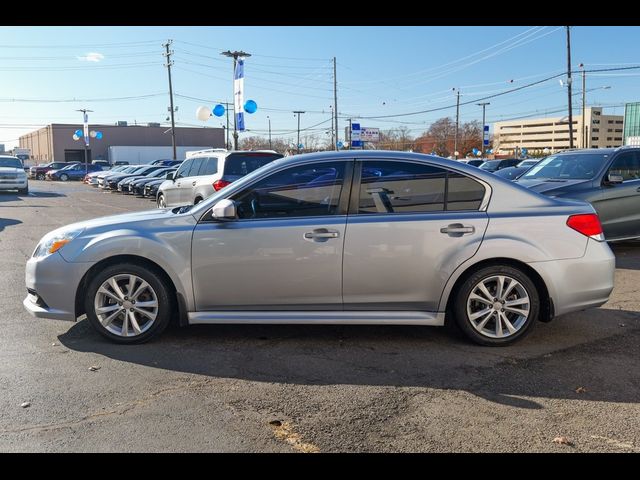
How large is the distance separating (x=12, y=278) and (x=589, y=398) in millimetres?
7116

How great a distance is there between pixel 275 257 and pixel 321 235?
0.43 meters

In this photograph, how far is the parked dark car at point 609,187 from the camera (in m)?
8.88

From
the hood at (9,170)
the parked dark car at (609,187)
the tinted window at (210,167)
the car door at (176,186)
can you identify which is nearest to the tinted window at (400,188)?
the parked dark car at (609,187)

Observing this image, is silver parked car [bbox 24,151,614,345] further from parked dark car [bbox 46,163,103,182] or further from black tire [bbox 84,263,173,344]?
parked dark car [bbox 46,163,103,182]

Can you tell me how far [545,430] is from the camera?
332cm

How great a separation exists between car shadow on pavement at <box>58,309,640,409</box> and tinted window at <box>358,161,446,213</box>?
1217 millimetres

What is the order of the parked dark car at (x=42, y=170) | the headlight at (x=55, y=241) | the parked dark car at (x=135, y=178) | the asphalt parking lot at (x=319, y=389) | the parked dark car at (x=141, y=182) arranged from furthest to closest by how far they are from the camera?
the parked dark car at (x=42, y=170)
the parked dark car at (x=135, y=178)
the parked dark car at (x=141, y=182)
the headlight at (x=55, y=241)
the asphalt parking lot at (x=319, y=389)

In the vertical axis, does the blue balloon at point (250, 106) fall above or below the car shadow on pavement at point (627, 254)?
above

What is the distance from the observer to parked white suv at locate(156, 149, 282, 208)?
11.9 m

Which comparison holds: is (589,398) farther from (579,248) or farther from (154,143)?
(154,143)

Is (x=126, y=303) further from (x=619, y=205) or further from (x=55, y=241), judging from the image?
(x=619, y=205)

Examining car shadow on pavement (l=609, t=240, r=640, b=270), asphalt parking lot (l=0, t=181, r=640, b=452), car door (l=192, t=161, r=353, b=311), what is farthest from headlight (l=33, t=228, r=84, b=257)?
car shadow on pavement (l=609, t=240, r=640, b=270)

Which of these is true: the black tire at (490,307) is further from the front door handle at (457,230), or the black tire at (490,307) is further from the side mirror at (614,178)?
the side mirror at (614,178)

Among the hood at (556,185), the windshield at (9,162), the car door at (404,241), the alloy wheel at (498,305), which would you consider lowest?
the alloy wheel at (498,305)
